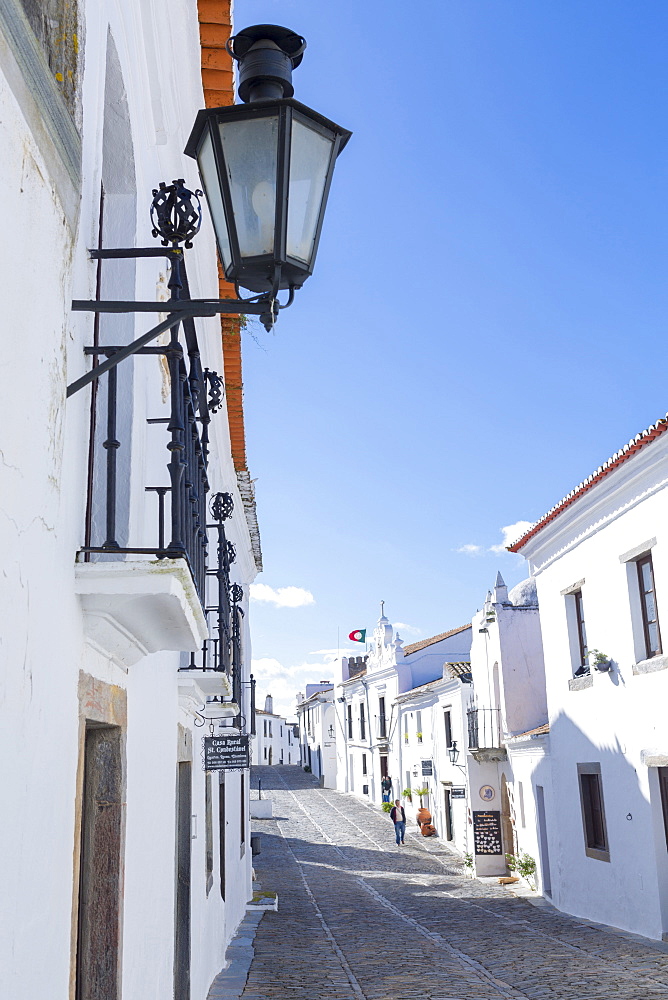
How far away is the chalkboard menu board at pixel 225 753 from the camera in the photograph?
8602 millimetres

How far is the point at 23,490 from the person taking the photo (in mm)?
2164

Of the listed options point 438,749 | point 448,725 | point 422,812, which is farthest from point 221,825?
point 422,812

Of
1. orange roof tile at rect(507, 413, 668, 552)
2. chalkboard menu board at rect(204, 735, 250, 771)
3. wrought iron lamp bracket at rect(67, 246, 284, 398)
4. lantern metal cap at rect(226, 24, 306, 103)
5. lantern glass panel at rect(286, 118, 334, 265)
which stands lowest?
chalkboard menu board at rect(204, 735, 250, 771)

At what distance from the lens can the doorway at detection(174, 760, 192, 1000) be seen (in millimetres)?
5922

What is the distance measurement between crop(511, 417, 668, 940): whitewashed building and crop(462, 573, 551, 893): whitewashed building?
3.88 m

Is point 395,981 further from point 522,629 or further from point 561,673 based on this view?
point 522,629

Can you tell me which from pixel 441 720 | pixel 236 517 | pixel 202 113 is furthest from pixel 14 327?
pixel 441 720

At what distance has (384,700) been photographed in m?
39.8

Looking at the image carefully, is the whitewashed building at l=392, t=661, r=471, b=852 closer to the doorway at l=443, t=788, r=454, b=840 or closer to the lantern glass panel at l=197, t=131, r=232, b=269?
the doorway at l=443, t=788, r=454, b=840

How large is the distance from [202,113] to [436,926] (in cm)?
1307

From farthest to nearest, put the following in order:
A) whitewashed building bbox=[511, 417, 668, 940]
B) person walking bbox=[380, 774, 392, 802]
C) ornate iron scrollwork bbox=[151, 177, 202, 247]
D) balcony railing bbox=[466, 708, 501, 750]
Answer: person walking bbox=[380, 774, 392, 802]
balcony railing bbox=[466, 708, 501, 750]
whitewashed building bbox=[511, 417, 668, 940]
ornate iron scrollwork bbox=[151, 177, 202, 247]

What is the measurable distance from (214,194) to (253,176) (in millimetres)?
162

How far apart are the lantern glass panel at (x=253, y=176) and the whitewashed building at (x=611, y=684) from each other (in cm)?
843

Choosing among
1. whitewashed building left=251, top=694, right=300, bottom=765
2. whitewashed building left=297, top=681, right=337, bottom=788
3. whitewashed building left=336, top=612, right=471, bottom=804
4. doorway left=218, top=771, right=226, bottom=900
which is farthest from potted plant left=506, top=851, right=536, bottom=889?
whitewashed building left=251, top=694, right=300, bottom=765
